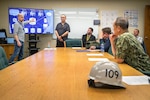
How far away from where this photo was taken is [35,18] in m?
6.54

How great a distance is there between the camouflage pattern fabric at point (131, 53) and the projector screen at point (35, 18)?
4525 mm

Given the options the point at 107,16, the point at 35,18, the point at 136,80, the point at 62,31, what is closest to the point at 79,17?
the point at 107,16

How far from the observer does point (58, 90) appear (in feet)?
4.17

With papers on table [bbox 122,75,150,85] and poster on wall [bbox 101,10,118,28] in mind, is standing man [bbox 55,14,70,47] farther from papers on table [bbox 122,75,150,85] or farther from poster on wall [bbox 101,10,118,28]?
papers on table [bbox 122,75,150,85]

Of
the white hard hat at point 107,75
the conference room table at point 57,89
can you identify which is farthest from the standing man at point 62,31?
the white hard hat at point 107,75

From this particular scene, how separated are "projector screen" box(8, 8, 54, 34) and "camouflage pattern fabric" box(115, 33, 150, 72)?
453 centimetres

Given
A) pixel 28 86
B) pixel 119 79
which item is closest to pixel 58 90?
pixel 28 86

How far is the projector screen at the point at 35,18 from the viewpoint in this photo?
6.50 meters

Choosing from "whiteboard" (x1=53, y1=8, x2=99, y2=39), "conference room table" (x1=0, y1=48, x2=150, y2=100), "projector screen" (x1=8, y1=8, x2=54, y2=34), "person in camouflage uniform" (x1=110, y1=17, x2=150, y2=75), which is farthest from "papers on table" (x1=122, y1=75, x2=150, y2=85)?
"whiteboard" (x1=53, y1=8, x2=99, y2=39)

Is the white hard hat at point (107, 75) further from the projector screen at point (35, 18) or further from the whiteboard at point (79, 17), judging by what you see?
the whiteboard at point (79, 17)

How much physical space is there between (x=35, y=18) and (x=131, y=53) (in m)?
4.69

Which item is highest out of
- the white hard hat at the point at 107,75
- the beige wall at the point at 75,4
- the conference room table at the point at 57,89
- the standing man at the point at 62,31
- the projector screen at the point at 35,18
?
the beige wall at the point at 75,4

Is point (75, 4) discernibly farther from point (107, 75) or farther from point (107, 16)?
point (107, 75)

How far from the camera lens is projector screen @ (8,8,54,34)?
650 centimetres
